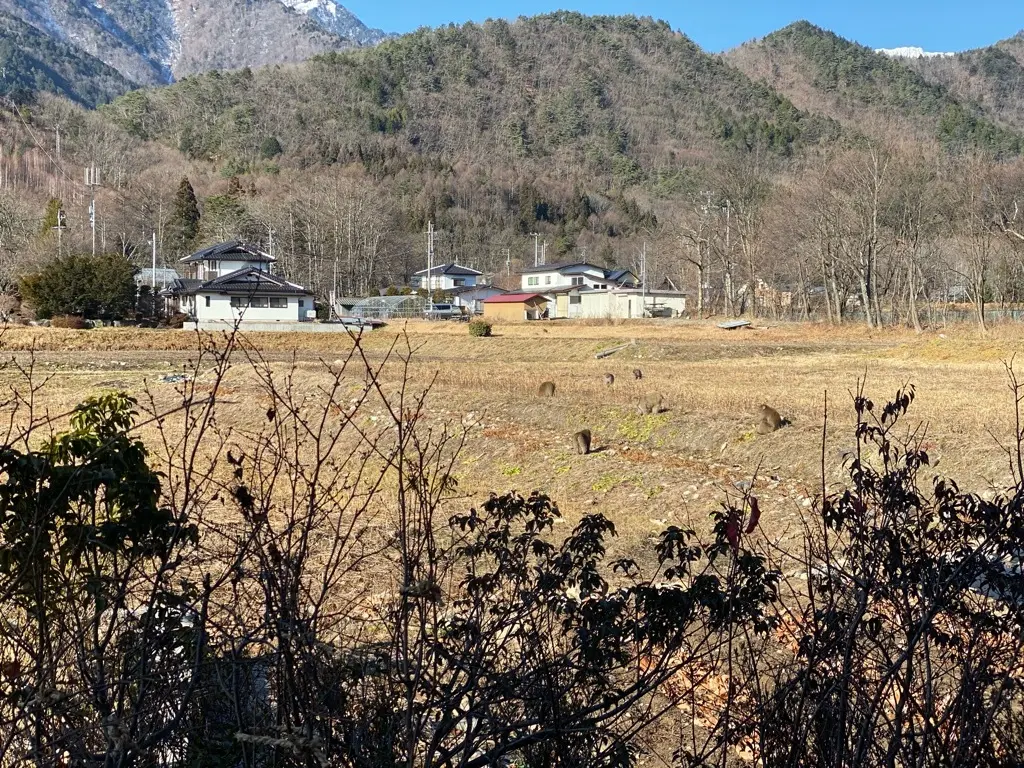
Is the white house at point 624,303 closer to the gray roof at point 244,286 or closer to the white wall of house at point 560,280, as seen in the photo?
the white wall of house at point 560,280

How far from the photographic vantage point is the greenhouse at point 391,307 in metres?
52.7

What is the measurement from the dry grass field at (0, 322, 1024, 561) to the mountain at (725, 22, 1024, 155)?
105 metres

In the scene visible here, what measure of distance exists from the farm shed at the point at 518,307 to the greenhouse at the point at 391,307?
4.92 m

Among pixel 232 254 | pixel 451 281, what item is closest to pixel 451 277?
pixel 451 281

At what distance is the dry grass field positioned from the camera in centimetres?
1002

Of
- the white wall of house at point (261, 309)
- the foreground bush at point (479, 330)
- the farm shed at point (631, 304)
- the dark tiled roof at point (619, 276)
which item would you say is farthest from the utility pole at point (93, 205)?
the dark tiled roof at point (619, 276)

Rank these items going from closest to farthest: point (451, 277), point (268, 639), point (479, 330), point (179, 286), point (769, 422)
Answer: point (268, 639) → point (769, 422) → point (479, 330) → point (179, 286) → point (451, 277)

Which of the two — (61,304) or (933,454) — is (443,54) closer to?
(61,304)

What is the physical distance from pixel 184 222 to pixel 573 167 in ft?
201

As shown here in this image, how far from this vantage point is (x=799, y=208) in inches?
1770

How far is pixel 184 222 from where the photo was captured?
69.7 m

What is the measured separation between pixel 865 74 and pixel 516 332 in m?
139

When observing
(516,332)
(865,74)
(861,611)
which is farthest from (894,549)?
(865,74)

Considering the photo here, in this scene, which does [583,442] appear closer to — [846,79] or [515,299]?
[515,299]
